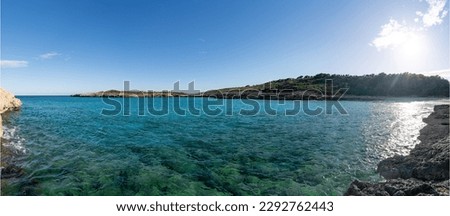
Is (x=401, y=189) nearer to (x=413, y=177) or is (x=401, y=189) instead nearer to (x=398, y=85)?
(x=413, y=177)

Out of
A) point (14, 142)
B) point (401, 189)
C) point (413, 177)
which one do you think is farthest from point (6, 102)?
point (413, 177)

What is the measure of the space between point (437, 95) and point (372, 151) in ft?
373

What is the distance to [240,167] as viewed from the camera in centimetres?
1442

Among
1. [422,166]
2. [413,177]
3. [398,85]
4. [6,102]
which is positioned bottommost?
[413,177]

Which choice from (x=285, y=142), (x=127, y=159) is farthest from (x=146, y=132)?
(x=285, y=142)

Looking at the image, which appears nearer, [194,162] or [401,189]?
[401,189]

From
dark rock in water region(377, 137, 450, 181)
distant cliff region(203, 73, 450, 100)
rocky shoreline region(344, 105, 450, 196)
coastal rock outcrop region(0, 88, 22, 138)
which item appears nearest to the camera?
rocky shoreline region(344, 105, 450, 196)

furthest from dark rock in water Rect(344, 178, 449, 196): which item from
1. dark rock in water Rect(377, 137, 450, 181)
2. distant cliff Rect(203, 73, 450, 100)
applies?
distant cliff Rect(203, 73, 450, 100)

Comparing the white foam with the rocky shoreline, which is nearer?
the rocky shoreline

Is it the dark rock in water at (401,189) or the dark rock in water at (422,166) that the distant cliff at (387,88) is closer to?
the dark rock in water at (422,166)

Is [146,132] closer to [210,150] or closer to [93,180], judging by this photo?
[210,150]

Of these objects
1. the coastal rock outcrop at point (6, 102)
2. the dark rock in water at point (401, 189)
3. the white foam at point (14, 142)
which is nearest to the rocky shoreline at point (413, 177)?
the dark rock in water at point (401, 189)

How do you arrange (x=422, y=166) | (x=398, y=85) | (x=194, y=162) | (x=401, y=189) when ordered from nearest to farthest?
(x=401, y=189) → (x=422, y=166) → (x=194, y=162) → (x=398, y=85)

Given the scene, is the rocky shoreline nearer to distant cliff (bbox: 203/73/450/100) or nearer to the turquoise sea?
the turquoise sea
